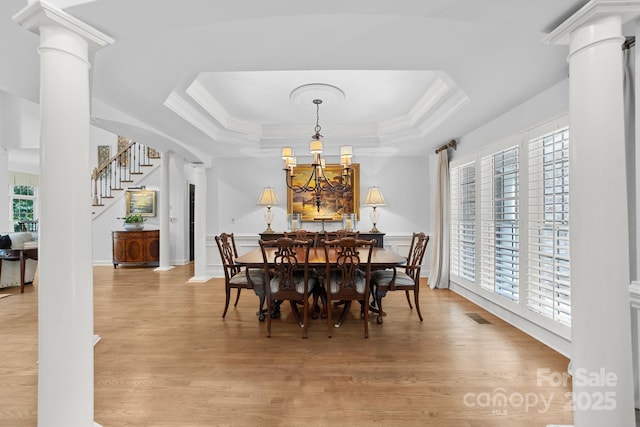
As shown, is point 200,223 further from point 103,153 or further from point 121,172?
point 103,153

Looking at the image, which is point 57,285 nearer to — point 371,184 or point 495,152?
point 495,152

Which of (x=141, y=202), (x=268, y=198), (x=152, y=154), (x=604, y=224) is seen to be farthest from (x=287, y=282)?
(x=152, y=154)

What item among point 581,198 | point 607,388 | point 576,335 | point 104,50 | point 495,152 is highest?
point 104,50

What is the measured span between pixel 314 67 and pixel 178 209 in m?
6.27

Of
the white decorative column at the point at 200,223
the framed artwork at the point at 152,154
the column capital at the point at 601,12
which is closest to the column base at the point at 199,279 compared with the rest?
the white decorative column at the point at 200,223

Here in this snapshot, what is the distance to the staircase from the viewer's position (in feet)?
25.0

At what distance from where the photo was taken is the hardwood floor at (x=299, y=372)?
1.85 metres

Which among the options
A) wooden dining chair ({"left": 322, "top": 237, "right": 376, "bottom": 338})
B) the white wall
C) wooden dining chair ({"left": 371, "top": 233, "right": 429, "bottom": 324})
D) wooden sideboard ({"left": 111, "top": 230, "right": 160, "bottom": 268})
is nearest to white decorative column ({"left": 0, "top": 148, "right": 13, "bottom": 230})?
wooden sideboard ({"left": 111, "top": 230, "right": 160, "bottom": 268})

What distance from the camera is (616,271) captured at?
147cm

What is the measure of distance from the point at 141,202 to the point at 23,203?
4.74 metres

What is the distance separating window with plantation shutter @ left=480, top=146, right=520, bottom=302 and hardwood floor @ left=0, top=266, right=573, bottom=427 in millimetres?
441

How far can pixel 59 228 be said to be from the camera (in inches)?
60.8

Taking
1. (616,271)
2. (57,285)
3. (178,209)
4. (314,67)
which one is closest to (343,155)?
(314,67)

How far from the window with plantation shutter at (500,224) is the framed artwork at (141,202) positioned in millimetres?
7296
